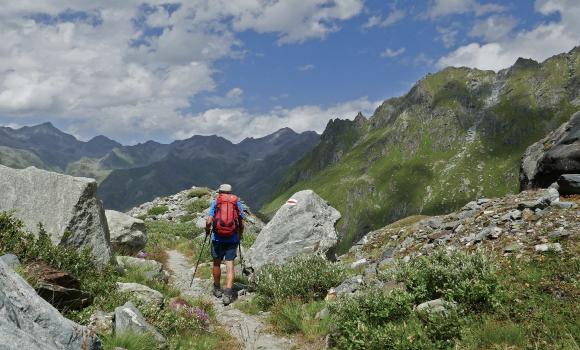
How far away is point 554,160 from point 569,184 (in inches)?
178

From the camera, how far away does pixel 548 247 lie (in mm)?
9859

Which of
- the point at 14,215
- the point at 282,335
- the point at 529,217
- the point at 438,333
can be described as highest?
Answer: the point at 14,215

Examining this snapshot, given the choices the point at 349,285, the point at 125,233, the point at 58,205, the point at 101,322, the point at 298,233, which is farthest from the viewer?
the point at 125,233

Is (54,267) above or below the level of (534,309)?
above

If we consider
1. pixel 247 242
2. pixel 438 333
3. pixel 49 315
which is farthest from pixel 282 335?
pixel 247 242

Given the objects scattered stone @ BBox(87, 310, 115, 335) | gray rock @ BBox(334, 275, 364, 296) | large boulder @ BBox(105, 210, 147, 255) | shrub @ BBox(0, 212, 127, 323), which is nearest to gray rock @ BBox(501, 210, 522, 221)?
gray rock @ BBox(334, 275, 364, 296)

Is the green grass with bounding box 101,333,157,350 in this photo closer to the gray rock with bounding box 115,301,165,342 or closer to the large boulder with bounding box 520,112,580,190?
the gray rock with bounding box 115,301,165,342

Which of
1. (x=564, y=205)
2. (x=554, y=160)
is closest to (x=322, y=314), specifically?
(x=564, y=205)

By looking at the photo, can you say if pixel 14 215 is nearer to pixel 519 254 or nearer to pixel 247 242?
pixel 519 254

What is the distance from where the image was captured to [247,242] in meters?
26.0

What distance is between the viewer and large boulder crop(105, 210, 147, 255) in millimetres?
18516

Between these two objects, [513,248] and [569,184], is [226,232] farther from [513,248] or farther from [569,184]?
[569,184]

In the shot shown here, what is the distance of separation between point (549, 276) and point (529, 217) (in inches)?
188

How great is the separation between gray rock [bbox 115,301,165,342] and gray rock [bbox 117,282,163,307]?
171 centimetres
